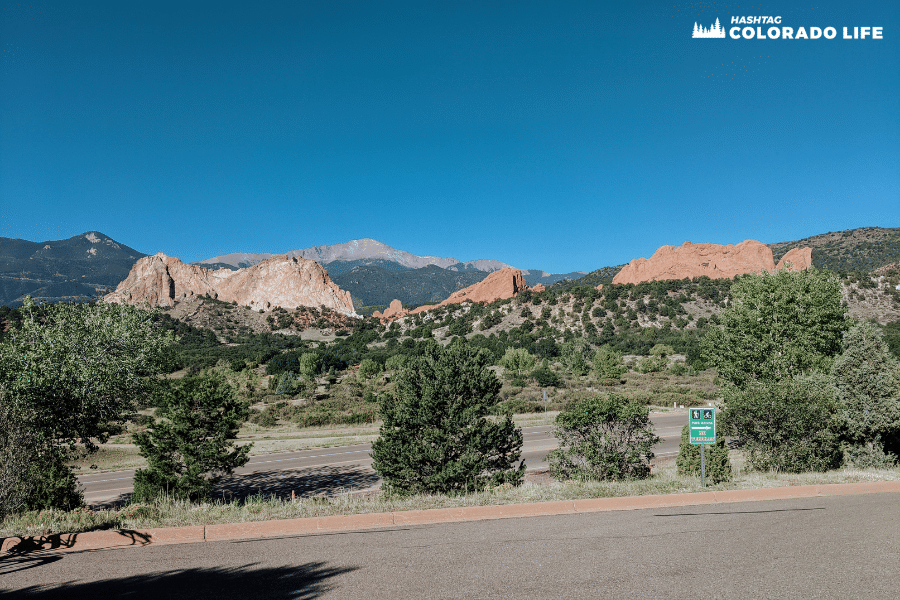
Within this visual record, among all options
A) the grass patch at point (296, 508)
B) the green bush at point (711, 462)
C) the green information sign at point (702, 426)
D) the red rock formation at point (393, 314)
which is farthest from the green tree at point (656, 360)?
the red rock formation at point (393, 314)

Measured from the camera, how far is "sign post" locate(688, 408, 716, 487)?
984cm

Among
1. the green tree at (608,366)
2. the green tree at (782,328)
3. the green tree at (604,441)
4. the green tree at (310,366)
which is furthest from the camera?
the green tree at (310,366)

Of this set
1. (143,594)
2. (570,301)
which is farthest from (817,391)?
(570,301)

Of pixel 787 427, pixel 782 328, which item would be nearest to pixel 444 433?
pixel 787 427

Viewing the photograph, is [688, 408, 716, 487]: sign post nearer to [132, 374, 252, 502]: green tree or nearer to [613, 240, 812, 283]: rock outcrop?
[132, 374, 252, 502]: green tree

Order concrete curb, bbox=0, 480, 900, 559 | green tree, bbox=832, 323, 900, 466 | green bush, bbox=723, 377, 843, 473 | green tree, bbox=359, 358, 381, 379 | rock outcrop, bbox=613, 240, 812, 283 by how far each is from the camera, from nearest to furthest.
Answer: concrete curb, bbox=0, 480, 900, 559 → green bush, bbox=723, 377, 843, 473 → green tree, bbox=832, 323, 900, 466 → green tree, bbox=359, 358, 381, 379 → rock outcrop, bbox=613, 240, 812, 283

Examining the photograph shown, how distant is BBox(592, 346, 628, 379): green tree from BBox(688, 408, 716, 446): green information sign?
1660 inches

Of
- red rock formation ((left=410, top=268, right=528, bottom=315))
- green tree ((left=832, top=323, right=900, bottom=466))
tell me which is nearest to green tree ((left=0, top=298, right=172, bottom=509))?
green tree ((left=832, top=323, right=900, bottom=466))

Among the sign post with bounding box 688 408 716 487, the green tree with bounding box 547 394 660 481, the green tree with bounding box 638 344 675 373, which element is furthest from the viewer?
the green tree with bounding box 638 344 675 373

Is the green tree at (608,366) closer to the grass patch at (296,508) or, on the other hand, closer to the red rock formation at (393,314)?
the grass patch at (296,508)

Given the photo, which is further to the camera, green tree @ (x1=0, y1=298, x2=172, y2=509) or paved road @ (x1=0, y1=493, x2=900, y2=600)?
green tree @ (x1=0, y1=298, x2=172, y2=509)

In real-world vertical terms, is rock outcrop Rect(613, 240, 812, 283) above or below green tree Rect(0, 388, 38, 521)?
above

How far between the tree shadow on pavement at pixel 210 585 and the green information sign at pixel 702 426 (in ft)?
24.5

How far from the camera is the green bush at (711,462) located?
11.1 meters
